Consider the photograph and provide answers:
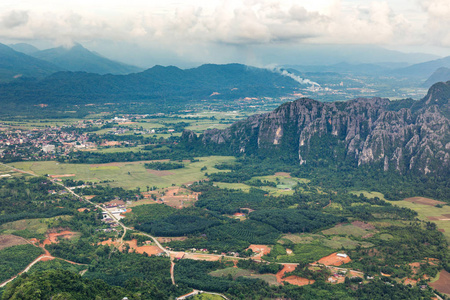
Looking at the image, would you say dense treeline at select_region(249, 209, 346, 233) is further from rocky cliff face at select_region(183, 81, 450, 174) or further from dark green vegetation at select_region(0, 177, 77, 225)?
rocky cliff face at select_region(183, 81, 450, 174)

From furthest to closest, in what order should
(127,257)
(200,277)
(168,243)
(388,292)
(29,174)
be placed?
(29,174), (168,243), (127,257), (200,277), (388,292)

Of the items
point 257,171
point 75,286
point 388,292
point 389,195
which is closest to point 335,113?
point 257,171

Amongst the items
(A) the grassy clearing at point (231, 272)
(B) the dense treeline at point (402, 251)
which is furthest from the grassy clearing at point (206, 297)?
(B) the dense treeline at point (402, 251)

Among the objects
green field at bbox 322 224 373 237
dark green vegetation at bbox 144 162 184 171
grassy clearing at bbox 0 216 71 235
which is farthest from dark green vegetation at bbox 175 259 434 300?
dark green vegetation at bbox 144 162 184 171

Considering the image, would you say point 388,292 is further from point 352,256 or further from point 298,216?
point 298,216

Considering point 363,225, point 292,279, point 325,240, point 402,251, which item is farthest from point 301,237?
point 402,251

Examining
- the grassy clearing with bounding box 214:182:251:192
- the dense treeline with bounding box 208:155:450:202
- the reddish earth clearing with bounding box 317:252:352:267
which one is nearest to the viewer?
the reddish earth clearing with bounding box 317:252:352:267

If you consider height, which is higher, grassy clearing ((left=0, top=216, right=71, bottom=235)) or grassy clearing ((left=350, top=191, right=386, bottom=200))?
grassy clearing ((left=0, top=216, right=71, bottom=235))

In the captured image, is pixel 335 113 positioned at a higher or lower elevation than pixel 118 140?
higher
